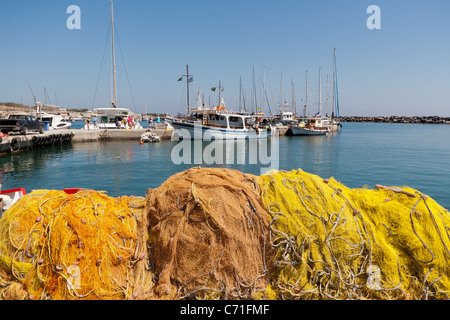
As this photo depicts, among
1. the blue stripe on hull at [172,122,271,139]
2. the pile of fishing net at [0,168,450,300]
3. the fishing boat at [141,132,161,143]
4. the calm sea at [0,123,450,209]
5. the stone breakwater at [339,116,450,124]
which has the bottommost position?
the calm sea at [0,123,450,209]

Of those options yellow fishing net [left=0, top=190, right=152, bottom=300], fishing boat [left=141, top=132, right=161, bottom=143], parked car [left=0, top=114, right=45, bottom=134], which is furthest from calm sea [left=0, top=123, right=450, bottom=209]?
yellow fishing net [left=0, top=190, right=152, bottom=300]

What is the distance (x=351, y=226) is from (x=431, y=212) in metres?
0.94

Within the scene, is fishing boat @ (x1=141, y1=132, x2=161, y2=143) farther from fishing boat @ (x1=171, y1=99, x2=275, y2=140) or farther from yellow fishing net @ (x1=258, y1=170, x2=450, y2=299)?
yellow fishing net @ (x1=258, y1=170, x2=450, y2=299)

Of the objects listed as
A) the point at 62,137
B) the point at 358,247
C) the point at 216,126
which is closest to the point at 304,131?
the point at 216,126

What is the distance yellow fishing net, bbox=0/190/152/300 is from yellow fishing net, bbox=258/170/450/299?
1.75 meters

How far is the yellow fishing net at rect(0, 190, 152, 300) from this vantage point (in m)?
3.14

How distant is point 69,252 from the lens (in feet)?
10.6

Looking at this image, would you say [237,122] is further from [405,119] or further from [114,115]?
[405,119]

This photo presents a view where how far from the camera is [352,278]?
3295 mm

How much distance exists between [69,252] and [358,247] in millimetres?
3333

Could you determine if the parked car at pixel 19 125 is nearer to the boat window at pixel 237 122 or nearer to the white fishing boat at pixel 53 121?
the white fishing boat at pixel 53 121

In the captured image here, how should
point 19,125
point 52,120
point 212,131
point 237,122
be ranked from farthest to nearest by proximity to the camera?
point 237,122, point 52,120, point 212,131, point 19,125

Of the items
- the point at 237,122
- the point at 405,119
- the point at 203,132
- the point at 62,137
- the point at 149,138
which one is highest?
the point at 405,119

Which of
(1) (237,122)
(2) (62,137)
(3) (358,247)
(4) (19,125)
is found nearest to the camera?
(3) (358,247)
